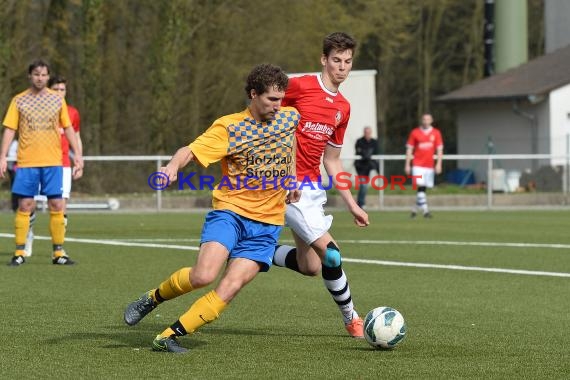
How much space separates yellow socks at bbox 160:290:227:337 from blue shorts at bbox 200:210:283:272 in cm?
33

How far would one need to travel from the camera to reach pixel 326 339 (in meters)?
8.71

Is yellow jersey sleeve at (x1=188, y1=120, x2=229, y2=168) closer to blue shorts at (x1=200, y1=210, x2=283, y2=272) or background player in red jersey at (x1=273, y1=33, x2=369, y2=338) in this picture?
blue shorts at (x1=200, y1=210, x2=283, y2=272)

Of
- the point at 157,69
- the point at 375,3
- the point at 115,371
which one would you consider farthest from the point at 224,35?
the point at 115,371

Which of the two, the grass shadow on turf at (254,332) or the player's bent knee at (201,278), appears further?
the grass shadow on turf at (254,332)

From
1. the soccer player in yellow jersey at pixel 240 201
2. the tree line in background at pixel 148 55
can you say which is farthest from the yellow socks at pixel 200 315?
the tree line in background at pixel 148 55

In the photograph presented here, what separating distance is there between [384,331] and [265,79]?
174 cm

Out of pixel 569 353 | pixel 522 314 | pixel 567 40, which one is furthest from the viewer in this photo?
pixel 567 40

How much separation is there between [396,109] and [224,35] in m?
20.8

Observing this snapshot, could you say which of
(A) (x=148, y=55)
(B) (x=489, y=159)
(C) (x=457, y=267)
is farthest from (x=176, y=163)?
(A) (x=148, y=55)

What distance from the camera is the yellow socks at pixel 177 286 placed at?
7.98 m

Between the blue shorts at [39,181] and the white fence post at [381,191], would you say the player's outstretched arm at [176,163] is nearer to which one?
the blue shorts at [39,181]

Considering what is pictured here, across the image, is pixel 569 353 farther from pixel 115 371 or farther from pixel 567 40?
pixel 567 40

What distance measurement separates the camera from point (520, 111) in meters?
44.6

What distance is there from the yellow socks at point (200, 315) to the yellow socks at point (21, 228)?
6.47 m
